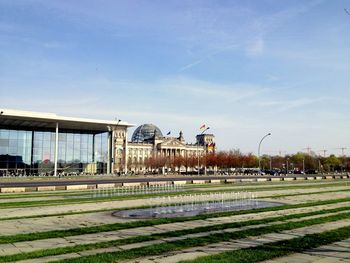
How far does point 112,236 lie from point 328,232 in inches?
320

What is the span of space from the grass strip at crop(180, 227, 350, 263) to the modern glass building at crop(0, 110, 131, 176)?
241 ft

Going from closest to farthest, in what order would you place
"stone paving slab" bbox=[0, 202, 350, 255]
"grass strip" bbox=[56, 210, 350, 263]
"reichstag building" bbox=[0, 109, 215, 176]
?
1. "grass strip" bbox=[56, 210, 350, 263]
2. "stone paving slab" bbox=[0, 202, 350, 255]
3. "reichstag building" bbox=[0, 109, 215, 176]

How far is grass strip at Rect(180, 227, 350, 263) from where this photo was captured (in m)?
9.95

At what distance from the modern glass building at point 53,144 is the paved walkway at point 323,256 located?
245 feet

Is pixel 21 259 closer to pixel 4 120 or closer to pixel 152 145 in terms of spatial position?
pixel 4 120

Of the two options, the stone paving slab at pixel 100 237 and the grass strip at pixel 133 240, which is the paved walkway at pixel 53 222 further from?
the stone paving slab at pixel 100 237

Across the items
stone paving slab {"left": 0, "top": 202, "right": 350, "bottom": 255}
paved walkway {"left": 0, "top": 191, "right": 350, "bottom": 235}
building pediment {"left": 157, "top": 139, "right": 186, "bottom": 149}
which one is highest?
building pediment {"left": 157, "top": 139, "right": 186, "bottom": 149}

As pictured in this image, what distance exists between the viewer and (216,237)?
1304 cm

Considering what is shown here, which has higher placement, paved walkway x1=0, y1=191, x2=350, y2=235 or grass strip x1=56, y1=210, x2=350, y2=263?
grass strip x1=56, y1=210, x2=350, y2=263

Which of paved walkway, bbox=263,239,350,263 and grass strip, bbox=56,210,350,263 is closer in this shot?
paved walkway, bbox=263,239,350,263

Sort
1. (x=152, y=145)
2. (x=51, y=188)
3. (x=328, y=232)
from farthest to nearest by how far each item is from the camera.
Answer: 1. (x=152, y=145)
2. (x=51, y=188)
3. (x=328, y=232)

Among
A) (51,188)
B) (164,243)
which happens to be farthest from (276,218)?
(51,188)

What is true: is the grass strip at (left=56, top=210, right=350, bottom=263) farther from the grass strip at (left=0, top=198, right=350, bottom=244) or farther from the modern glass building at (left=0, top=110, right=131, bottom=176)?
the modern glass building at (left=0, top=110, right=131, bottom=176)

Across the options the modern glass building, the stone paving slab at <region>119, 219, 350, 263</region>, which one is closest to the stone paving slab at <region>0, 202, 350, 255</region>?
the stone paving slab at <region>119, 219, 350, 263</region>
